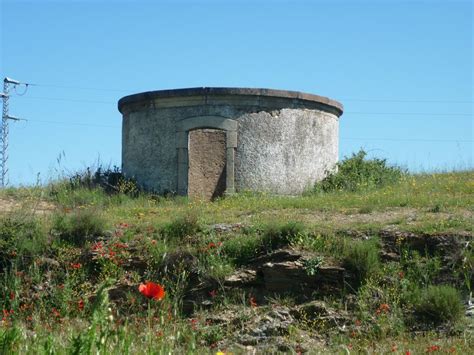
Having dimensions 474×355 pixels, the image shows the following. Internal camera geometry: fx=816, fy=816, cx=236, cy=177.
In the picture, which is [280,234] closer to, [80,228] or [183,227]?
[183,227]

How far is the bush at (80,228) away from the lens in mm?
11922

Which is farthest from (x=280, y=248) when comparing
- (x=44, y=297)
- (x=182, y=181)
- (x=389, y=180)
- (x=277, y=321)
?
(x=389, y=180)

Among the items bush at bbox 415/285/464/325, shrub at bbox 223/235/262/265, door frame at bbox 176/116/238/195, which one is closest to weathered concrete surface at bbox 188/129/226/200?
door frame at bbox 176/116/238/195

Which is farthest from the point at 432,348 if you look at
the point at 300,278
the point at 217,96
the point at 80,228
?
the point at 217,96

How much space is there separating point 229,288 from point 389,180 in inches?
302

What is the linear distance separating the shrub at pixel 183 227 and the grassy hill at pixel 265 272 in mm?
17

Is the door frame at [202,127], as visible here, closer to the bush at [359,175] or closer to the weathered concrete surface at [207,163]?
the weathered concrete surface at [207,163]

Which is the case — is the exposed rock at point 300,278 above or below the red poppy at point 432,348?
above

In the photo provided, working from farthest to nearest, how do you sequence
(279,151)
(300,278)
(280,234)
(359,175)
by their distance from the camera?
(359,175) < (279,151) < (280,234) < (300,278)

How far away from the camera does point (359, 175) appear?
56.9 ft

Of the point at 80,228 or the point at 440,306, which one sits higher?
the point at 80,228

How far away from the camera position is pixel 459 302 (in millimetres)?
9477

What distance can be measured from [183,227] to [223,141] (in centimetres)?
492

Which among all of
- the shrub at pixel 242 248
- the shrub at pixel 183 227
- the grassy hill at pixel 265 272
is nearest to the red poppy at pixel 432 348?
the grassy hill at pixel 265 272
